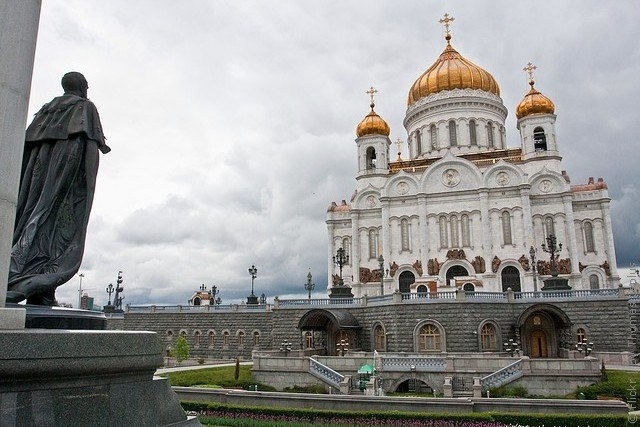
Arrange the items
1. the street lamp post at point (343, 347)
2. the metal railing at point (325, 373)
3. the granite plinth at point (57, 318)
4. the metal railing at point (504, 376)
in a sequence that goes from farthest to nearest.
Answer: the street lamp post at point (343, 347), the metal railing at point (325, 373), the metal railing at point (504, 376), the granite plinth at point (57, 318)

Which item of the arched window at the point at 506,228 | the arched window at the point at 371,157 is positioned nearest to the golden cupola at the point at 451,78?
the arched window at the point at 371,157

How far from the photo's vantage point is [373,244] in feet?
170

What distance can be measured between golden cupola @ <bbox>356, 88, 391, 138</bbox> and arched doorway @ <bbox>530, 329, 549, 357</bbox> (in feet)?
93.4

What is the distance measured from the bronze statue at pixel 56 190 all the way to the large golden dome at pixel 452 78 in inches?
2140

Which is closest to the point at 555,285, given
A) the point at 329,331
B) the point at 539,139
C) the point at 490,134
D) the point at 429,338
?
the point at 429,338

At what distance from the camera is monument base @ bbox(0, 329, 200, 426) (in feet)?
13.1

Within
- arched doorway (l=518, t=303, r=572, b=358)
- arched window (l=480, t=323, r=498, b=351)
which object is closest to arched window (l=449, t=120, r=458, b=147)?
arched doorway (l=518, t=303, r=572, b=358)

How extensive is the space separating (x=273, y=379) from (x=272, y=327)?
1465 cm

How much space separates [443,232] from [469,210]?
3.09 m

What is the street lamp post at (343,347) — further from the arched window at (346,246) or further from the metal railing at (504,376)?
the arched window at (346,246)

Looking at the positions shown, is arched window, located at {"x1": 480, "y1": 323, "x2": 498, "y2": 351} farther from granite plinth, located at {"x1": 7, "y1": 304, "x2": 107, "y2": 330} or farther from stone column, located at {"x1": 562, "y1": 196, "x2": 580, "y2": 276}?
granite plinth, located at {"x1": 7, "y1": 304, "x2": 107, "y2": 330}

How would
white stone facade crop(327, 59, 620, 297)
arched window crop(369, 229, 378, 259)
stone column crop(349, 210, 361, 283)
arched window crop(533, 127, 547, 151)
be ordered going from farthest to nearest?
arched window crop(369, 229, 378, 259) < stone column crop(349, 210, 361, 283) < arched window crop(533, 127, 547, 151) < white stone facade crop(327, 59, 620, 297)

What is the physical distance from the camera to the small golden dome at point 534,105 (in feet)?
167

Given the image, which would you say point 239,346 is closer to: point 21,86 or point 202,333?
point 202,333
